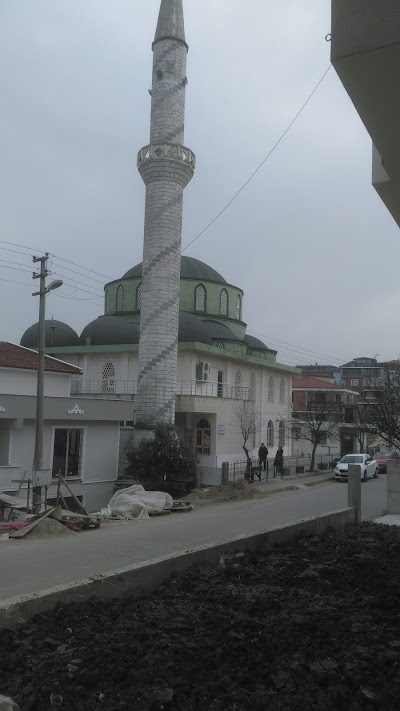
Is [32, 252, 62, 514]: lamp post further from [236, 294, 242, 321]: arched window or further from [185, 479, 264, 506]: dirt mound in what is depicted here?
[236, 294, 242, 321]: arched window

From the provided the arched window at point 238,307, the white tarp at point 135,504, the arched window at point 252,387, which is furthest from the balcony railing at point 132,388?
the white tarp at point 135,504

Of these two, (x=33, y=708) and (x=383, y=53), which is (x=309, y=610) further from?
(x=383, y=53)

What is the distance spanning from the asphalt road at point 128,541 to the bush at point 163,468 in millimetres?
3657

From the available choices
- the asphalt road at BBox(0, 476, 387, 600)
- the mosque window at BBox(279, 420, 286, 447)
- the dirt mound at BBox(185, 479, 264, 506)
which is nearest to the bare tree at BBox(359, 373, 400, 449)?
the asphalt road at BBox(0, 476, 387, 600)

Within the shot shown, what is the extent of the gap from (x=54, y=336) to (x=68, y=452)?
2034cm

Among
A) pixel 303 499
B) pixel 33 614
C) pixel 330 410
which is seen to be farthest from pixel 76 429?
pixel 330 410

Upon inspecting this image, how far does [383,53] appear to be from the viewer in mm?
3061

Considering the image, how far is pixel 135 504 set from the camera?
16.0m

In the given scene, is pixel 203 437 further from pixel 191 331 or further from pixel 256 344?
pixel 256 344

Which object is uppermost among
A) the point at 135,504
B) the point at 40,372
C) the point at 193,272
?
the point at 193,272

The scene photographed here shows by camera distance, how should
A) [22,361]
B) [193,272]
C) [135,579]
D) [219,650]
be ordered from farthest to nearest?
[193,272] < [22,361] < [135,579] < [219,650]

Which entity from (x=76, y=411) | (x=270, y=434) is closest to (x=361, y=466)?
(x=76, y=411)

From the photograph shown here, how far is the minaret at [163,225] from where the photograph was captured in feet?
87.4

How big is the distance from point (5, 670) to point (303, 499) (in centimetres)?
1675
